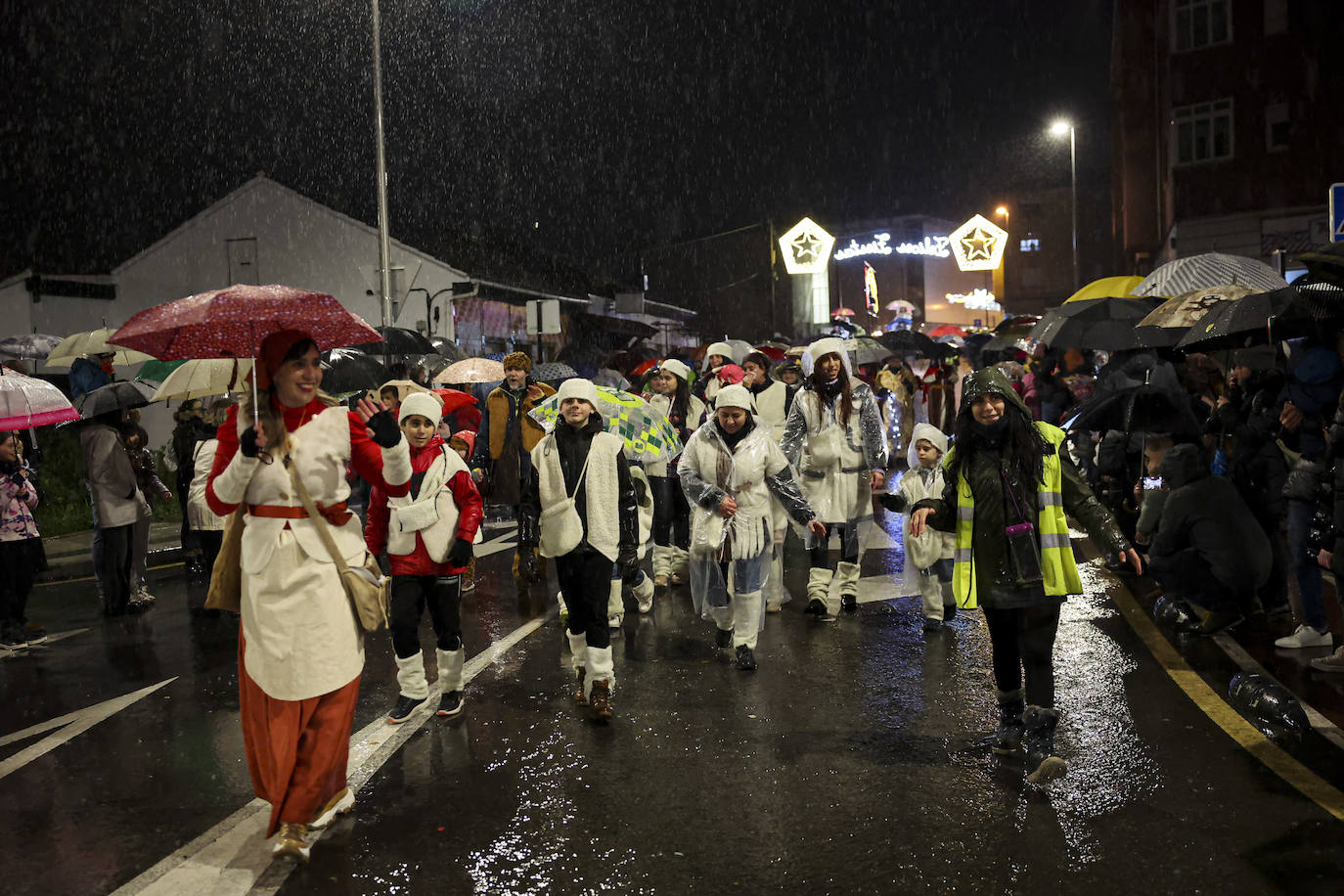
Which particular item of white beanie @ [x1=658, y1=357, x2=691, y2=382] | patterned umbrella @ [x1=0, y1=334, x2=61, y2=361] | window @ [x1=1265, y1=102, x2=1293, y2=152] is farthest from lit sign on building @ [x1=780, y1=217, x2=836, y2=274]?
white beanie @ [x1=658, y1=357, x2=691, y2=382]

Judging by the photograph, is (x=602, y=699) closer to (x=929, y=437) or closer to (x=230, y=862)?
(x=230, y=862)

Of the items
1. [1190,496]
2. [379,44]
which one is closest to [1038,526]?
[1190,496]

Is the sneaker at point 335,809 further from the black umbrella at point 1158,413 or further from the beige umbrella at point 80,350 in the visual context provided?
the beige umbrella at point 80,350

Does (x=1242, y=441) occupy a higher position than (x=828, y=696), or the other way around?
(x=1242, y=441)

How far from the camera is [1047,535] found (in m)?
5.27

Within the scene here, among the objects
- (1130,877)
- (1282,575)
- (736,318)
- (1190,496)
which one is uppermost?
(736,318)

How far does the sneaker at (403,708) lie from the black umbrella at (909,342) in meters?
16.6

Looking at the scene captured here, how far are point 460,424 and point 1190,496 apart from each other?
7042 millimetres

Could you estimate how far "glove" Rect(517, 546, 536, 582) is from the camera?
31.0 feet

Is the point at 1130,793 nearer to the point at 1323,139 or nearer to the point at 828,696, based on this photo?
the point at 828,696

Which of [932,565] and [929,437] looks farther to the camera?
[929,437]

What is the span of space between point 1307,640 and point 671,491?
5114 millimetres

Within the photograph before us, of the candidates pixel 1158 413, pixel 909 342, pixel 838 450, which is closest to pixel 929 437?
pixel 838 450

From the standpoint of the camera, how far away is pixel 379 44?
20766mm
